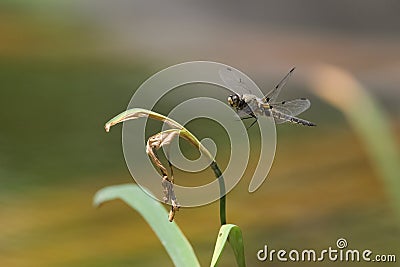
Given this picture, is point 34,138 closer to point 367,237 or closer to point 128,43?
point 128,43

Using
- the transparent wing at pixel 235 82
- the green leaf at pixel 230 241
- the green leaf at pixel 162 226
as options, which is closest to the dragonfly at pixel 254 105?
the transparent wing at pixel 235 82

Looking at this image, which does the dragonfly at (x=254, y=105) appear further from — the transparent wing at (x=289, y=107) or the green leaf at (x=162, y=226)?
the green leaf at (x=162, y=226)

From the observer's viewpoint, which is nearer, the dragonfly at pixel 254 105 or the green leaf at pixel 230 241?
the green leaf at pixel 230 241

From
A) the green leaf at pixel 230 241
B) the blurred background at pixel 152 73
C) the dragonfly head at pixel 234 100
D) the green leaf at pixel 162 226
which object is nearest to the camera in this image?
the green leaf at pixel 230 241

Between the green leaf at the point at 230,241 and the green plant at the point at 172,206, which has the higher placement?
the green plant at the point at 172,206

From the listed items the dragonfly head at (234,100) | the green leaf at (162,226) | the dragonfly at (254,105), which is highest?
the dragonfly at (254,105)

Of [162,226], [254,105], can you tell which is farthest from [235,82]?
[162,226]

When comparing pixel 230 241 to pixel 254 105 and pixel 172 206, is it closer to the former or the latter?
pixel 172 206
